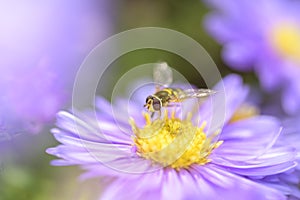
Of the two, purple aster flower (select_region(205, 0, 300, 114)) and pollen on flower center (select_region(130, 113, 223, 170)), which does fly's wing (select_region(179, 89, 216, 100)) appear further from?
purple aster flower (select_region(205, 0, 300, 114))

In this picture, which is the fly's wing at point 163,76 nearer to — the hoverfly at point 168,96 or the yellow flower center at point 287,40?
the hoverfly at point 168,96

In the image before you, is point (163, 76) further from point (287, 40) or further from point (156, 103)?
point (287, 40)

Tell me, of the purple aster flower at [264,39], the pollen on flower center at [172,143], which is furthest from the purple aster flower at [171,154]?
the purple aster flower at [264,39]

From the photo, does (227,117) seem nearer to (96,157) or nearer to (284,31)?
(96,157)

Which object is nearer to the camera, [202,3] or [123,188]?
[123,188]

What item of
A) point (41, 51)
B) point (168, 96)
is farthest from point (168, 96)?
point (41, 51)

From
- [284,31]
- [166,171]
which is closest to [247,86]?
[284,31]
